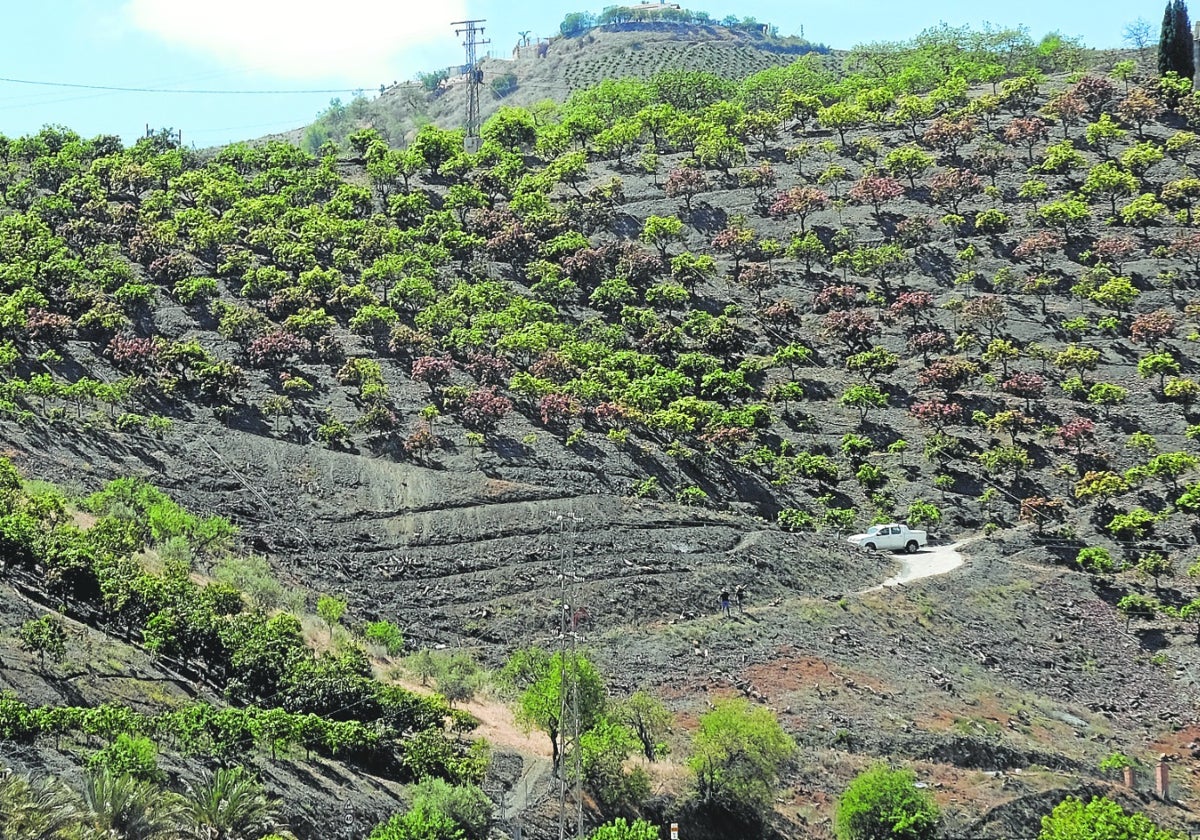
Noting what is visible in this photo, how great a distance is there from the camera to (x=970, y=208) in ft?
274

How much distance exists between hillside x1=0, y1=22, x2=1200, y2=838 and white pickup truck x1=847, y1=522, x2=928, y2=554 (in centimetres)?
191

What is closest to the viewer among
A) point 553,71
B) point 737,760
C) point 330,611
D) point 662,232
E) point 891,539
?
point 737,760

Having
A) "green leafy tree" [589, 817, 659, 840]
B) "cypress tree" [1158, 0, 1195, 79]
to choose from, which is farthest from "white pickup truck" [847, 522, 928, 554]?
"cypress tree" [1158, 0, 1195, 79]

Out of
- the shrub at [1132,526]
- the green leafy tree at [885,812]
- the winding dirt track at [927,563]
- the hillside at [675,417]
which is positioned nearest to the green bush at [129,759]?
the hillside at [675,417]

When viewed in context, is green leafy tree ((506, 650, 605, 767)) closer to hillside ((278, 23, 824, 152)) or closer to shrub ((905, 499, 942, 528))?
shrub ((905, 499, 942, 528))

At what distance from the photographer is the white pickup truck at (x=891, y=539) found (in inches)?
2314

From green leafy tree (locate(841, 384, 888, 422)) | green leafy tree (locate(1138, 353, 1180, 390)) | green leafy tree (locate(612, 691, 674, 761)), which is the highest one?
green leafy tree (locate(1138, 353, 1180, 390))

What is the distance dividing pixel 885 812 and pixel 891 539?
70.5 feet

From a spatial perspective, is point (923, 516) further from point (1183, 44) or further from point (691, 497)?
point (1183, 44)

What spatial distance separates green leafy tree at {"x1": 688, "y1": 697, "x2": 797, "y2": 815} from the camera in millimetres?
39781

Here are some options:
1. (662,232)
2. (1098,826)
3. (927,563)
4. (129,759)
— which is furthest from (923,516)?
(129,759)

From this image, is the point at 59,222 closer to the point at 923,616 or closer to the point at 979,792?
the point at 923,616

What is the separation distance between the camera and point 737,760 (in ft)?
131

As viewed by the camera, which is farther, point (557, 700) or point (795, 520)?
point (795, 520)
